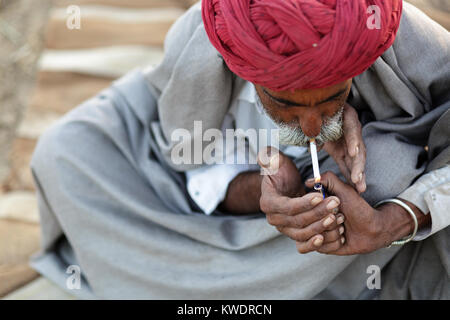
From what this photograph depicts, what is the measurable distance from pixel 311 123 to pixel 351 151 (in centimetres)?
13

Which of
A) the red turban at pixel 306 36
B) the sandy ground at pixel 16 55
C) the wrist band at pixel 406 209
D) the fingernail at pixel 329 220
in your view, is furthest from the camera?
the sandy ground at pixel 16 55

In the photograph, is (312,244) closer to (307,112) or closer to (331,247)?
(331,247)

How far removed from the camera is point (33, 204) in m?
2.24

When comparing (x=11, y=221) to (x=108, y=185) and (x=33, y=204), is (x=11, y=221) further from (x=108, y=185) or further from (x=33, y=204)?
(x=108, y=185)

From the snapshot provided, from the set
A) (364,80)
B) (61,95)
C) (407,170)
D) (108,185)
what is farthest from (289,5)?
(61,95)

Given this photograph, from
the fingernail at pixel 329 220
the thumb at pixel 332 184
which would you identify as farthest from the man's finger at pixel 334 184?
the fingernail at pixel 329 220

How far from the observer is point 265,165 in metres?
1.35

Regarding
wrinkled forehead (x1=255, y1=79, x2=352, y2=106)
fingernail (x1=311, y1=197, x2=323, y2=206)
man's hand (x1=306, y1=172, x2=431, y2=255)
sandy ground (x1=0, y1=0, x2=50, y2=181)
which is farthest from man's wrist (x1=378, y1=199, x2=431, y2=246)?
sandy ground (x1=0, y1=0, x2=50, y2=181)

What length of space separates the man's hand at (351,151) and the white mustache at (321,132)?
39mm

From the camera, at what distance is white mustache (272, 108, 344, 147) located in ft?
4.14

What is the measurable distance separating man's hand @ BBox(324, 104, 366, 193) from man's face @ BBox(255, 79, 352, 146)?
39mm

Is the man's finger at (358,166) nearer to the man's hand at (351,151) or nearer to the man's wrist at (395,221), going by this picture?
the man's hand at (351,151)

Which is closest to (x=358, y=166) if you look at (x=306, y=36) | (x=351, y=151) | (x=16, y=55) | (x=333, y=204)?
(x=351, y=151)

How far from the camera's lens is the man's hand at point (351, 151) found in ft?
4.09
